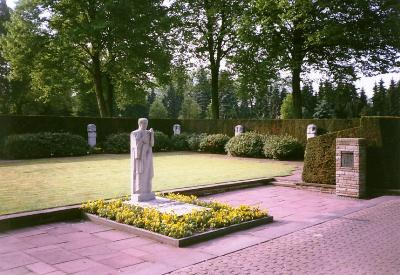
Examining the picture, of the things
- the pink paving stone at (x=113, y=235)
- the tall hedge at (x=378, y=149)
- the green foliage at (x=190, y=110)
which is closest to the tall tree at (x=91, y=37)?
the tall hedge at (x=378, y=149)

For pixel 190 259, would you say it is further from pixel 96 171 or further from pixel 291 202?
pixel 96 171

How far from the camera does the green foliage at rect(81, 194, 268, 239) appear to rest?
6.74 m

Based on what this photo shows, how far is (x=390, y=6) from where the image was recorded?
2564 centimetres

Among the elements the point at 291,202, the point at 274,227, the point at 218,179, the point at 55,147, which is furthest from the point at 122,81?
the point at 274,227

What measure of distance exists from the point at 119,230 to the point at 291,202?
4967 mm

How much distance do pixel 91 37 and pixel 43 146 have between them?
10.5 m

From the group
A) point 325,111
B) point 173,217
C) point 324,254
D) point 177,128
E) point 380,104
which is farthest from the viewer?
point 380,104

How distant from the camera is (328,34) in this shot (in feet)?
81.9

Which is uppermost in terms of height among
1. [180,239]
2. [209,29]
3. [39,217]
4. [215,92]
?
[209,29]

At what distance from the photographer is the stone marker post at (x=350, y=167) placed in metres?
11.0

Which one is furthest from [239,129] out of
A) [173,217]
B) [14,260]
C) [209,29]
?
[14,260]

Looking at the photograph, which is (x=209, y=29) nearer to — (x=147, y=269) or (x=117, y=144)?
(x=117, y=144)

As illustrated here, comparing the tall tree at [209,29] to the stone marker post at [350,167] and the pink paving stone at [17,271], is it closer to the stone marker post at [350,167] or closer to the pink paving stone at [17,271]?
the stone marker post at [350,167]

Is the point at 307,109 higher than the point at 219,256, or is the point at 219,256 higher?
the point at 307,109
